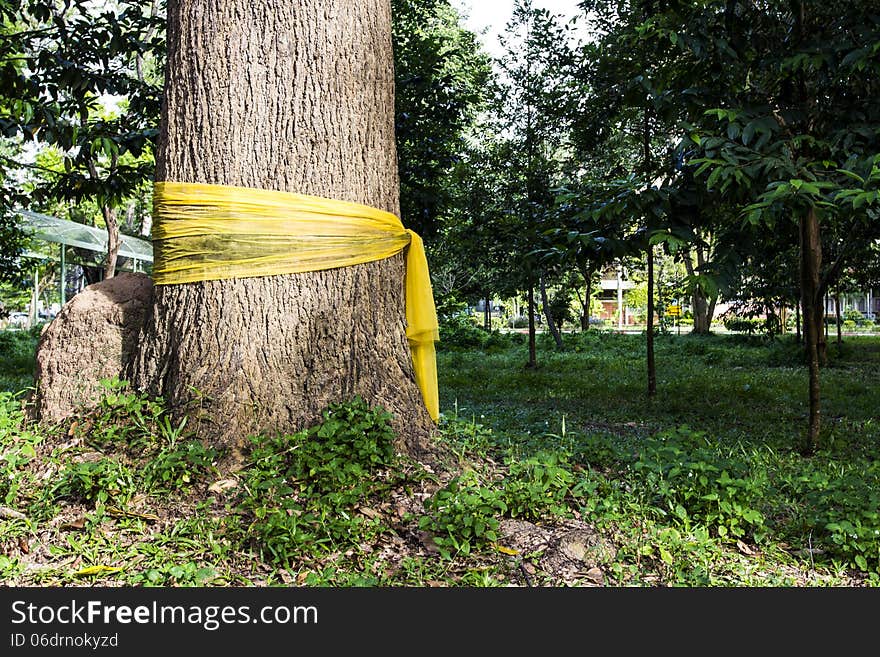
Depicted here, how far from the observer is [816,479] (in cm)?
348

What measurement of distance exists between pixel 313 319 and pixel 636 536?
176cm

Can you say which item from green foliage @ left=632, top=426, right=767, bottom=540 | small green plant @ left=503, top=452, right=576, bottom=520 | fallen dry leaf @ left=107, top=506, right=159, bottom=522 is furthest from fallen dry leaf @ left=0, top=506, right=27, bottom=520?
green foliage @ left=632, top=426, right=767, bottom=540

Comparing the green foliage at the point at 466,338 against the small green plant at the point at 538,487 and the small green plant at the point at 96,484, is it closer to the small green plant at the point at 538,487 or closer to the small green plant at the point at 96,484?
the small green plant at the point at 538,487

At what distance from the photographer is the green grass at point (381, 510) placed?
8.38ft

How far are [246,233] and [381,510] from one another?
1.41 meters

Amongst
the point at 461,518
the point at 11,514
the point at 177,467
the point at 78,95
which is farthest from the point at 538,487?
the point at 78,95

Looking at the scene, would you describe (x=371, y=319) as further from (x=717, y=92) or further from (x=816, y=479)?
(x=717, y=92)

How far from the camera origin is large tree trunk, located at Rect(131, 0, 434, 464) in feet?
10.2

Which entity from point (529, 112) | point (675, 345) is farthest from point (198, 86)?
point (675, 345)

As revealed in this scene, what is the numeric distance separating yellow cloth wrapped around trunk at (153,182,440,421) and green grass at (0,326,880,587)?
2.30ft

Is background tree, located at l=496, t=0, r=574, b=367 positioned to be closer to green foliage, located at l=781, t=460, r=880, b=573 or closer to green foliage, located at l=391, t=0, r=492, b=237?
green foliage, located at l=391, t=0, r=492, b=237

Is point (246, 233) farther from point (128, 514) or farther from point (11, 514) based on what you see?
point (11, 514)

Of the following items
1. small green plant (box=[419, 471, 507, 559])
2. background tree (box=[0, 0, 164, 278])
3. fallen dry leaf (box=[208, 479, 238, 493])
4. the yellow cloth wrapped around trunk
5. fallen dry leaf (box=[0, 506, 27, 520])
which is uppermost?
background tree (box=[0, 0, 164, 278])

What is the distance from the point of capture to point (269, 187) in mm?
3174
